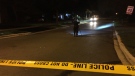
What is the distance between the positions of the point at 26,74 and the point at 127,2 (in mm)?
48198

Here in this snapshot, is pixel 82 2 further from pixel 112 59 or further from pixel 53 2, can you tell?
pixel 112 59

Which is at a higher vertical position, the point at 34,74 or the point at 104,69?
the point at 104,69

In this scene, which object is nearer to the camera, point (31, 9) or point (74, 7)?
point (31, 9)

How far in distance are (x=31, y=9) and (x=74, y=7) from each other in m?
17.5

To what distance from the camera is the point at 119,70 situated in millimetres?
5914

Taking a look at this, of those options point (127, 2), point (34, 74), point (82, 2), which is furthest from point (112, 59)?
point (82, 2)

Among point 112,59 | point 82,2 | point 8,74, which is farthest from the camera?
point 82,2

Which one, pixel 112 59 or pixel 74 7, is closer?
pixel 112 59

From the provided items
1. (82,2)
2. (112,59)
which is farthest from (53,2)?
(112,59)

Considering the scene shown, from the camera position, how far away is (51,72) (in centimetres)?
780

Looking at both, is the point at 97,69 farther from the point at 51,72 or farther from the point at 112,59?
the point at 112,59

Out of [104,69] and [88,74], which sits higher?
[104,69]

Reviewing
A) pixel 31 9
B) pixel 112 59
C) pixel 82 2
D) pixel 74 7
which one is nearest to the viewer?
pixel 112 59

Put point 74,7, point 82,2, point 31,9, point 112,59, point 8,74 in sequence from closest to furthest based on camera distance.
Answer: point 8,74 → point 112,59 → point 31,9 → point 74,7 → point 82,2
